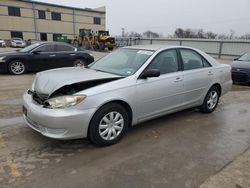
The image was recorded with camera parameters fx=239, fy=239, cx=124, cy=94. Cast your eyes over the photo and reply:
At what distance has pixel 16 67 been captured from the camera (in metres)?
9.44

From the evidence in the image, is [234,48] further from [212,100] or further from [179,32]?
[179,32]

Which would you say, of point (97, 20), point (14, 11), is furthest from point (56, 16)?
point (97, 20)

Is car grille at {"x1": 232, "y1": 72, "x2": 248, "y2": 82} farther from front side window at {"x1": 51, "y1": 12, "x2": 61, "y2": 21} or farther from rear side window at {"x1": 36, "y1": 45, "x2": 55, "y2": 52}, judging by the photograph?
front side window at {"x1": 51, "y1": 12, "x2": 61, "y2": 21}

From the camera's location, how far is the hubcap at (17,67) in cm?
938

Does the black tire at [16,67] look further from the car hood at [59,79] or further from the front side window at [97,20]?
the front side window at [97,20]

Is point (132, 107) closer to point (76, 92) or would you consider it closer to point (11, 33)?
point (76, 92)

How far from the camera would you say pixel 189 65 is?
4770 millimetres

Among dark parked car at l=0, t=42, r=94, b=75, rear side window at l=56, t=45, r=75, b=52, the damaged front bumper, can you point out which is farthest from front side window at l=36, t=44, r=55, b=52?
the damaged front bumper

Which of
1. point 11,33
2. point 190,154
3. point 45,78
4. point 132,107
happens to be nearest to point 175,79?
point 132,107

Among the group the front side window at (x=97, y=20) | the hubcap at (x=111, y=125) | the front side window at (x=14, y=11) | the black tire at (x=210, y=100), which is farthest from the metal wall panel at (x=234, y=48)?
the front side window at (x=14, y=11)

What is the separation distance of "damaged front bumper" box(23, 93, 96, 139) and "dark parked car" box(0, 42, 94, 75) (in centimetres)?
678

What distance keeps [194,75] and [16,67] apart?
24.3 ft

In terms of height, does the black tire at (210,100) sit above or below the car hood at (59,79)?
below

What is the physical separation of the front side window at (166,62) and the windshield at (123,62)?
0.54 ft
